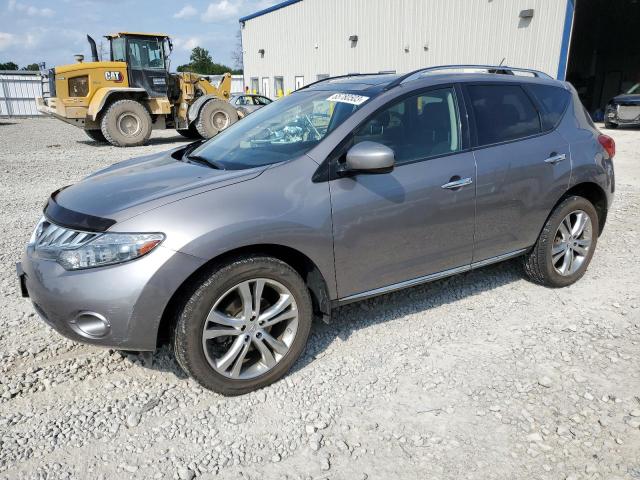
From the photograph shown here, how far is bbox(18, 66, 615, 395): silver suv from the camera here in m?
2.49

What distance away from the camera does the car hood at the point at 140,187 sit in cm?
259

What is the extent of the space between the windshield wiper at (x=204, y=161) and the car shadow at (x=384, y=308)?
117cm

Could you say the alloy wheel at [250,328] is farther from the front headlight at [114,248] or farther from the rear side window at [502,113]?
the rear side window at [502,113]

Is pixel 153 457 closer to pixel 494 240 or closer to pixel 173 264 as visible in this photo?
pixel 173 264

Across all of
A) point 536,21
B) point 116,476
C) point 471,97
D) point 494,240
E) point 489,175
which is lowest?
point 116,476

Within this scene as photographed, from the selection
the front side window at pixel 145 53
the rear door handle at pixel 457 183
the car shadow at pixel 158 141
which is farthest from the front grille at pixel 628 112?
the rear door handle at pixel 457 183

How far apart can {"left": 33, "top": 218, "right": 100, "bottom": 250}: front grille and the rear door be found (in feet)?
8.01

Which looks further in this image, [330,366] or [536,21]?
[536,21]

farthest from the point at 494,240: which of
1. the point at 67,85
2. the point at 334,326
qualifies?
the point at 67,85

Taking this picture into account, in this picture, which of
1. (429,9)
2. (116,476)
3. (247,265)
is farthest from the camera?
(429,9)

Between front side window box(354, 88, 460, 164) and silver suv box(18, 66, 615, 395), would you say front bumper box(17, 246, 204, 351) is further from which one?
front side window box(354, 88, 460, 164)

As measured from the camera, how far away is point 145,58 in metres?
14.4

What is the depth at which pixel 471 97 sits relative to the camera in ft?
11.6

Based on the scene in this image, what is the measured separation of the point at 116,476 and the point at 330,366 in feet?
4.35
